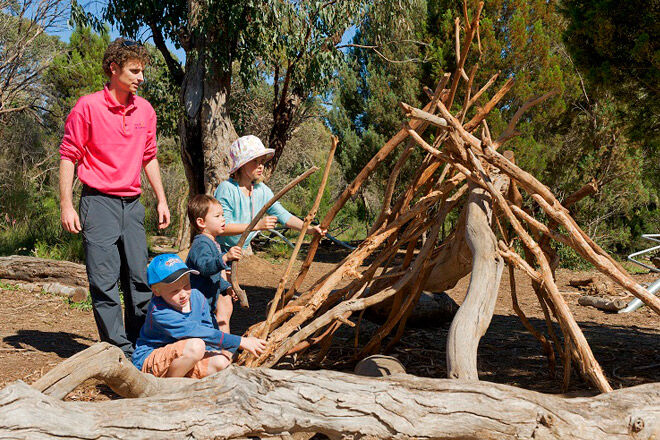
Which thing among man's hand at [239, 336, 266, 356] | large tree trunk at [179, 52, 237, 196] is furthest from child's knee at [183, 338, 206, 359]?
large tree trunk at [179, 52, 237, 196]

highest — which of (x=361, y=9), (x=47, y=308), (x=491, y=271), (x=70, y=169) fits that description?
(x=361, y=9)

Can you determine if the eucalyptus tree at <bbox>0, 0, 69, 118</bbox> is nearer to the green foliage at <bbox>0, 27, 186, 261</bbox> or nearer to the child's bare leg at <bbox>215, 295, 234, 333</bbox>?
the green foliage at <bbox>0, 27, 186, 261</bbox>

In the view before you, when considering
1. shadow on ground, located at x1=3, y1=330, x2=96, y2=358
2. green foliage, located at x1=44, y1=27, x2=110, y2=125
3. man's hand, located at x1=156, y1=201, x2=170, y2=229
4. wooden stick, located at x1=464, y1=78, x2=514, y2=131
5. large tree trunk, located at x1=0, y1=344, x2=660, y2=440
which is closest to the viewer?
large tree trunk, located at x1=0, y1=344, x2=660, y2=440

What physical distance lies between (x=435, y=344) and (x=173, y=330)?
195 cm

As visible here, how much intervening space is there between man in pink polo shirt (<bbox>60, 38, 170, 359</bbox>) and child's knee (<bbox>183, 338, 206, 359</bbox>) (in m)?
0.75

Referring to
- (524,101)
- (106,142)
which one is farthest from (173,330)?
(524,101)

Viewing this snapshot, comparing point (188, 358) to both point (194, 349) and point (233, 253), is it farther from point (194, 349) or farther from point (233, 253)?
point (233, 253)

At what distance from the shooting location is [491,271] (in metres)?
2.44

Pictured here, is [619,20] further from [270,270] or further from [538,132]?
[538,132]

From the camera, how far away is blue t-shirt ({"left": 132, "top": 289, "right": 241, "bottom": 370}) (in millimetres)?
2607

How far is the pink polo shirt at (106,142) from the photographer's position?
10.1 ft

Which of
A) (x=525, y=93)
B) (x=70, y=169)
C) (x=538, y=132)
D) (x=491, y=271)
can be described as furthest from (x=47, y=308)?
(x=538, y=132)

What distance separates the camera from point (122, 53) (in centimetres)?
309

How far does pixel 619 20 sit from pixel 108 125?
13.8 ft
